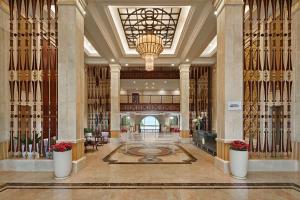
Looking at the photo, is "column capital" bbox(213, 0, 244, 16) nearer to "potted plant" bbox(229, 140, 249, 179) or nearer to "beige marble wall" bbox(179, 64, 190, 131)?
"potted plant" bbox(229, 140, 249, 179)

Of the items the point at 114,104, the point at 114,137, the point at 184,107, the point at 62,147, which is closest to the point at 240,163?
the point at 62,147

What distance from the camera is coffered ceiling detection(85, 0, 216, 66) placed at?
715 cm

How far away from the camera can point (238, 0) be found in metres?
6.14

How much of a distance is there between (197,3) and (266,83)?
2.92 metres

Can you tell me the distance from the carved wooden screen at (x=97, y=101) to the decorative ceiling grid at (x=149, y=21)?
6.77 metres

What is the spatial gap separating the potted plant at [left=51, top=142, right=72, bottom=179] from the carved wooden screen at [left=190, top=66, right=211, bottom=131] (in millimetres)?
12553

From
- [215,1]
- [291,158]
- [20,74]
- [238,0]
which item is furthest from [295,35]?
[20,74]

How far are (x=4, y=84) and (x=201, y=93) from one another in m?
14.2

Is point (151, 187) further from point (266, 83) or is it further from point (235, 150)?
point (266, 83)

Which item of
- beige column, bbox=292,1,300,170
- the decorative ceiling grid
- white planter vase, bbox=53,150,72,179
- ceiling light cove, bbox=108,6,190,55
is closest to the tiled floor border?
white planter vase, bbox=53,150,72,179

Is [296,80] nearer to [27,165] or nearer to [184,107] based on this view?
[27,165]

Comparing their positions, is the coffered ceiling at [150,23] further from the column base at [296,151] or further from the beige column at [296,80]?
the column base at [296,151]

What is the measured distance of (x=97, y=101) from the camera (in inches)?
674

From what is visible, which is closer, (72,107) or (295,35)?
(72,107)
